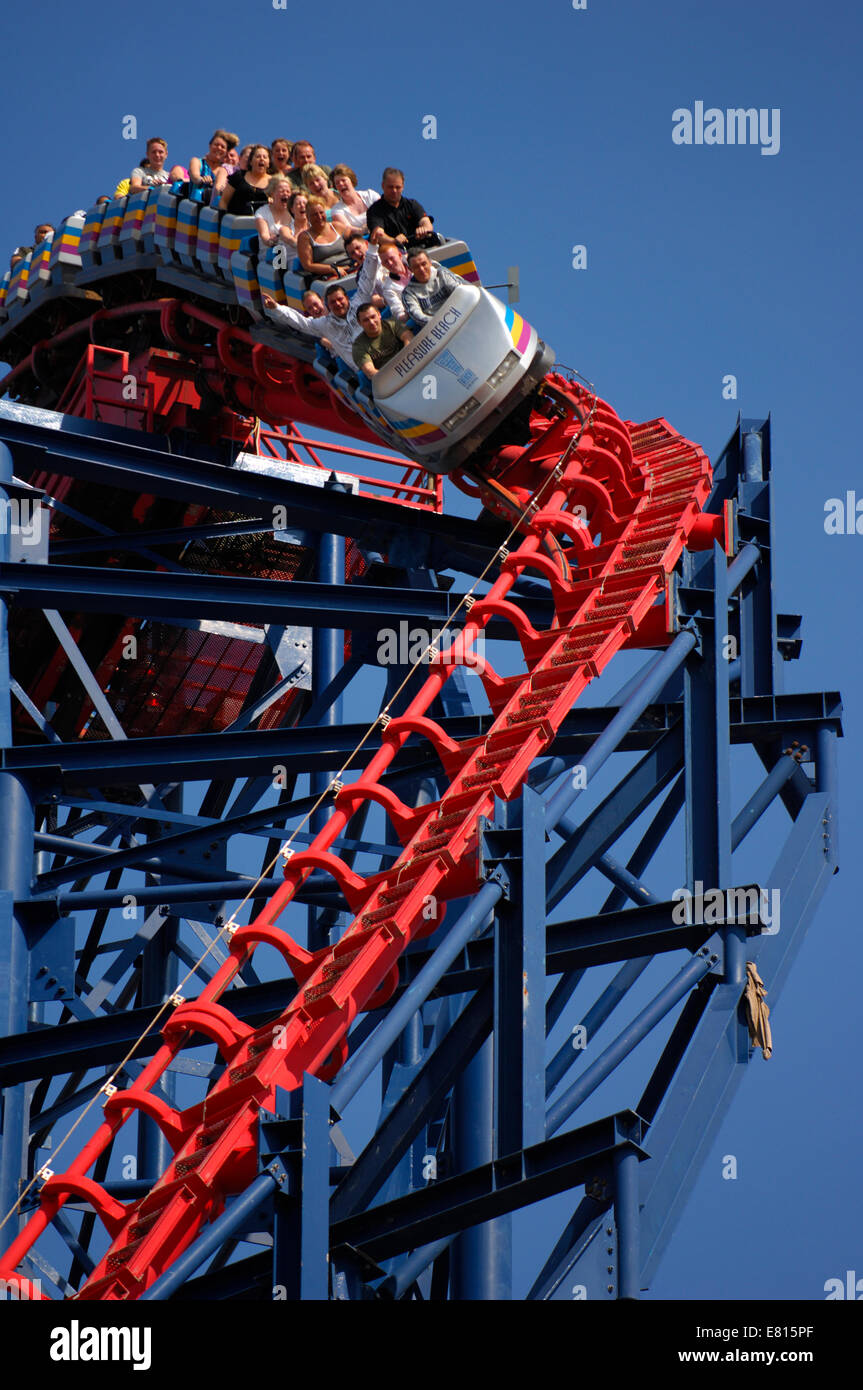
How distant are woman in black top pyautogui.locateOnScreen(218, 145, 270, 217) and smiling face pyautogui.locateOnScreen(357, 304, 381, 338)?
2.72 metres

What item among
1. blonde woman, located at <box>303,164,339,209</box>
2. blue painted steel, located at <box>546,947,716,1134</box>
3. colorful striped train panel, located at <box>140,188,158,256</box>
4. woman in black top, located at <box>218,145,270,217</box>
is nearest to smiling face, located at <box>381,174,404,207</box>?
blonde woman, located at <box>303,164,339,209</box>

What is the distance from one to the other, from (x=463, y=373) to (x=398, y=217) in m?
2.09

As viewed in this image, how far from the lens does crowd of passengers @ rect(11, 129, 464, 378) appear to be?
18922mm

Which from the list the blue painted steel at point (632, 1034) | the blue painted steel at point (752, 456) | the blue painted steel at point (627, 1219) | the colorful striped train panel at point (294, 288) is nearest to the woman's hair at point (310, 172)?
the colorful striped train panel at point (294, 288)

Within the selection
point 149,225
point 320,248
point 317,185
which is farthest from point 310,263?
point 149,225

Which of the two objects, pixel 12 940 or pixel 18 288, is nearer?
pixel 12 940

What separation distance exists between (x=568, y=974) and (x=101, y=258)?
9.59 meters

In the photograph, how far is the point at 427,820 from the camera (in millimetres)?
15188

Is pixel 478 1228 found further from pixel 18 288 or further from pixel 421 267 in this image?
pixel 18 288

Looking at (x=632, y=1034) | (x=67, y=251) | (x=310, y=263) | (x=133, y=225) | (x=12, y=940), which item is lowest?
(x=632, y=1034)

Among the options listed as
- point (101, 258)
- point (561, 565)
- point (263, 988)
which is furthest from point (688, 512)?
point (101, 258)

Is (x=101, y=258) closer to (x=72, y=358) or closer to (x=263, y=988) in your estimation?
(x=72, y=358)

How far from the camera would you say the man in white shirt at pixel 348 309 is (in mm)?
18906

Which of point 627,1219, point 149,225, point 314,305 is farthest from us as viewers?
point 149,225
